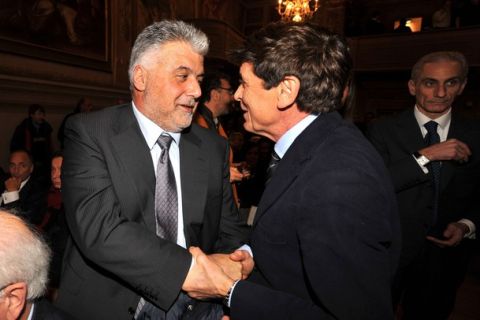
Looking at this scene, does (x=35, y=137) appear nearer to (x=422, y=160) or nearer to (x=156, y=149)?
(x=156, y=149)

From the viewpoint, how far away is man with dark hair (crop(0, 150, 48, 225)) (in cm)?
319

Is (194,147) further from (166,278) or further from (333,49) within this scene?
(333,49)

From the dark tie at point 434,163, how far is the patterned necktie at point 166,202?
173 centimetres

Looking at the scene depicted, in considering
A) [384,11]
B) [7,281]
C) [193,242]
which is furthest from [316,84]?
[384,11]

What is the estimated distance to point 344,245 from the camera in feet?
3.05

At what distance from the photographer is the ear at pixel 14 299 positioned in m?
1.16

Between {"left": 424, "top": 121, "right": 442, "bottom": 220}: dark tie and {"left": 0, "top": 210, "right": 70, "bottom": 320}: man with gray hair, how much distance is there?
2.28 metres

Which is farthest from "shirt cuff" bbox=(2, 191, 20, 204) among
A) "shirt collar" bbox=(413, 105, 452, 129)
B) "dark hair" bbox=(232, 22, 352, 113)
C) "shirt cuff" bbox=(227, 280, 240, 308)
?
"shirt collar" bbox=(413, 105, 452, 129)

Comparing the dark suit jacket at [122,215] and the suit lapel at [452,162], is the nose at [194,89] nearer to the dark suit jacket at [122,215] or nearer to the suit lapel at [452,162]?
the dark suit jacket at [122,215]

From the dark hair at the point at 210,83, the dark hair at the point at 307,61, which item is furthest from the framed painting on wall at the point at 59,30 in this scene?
the dark hair at the point at 307,61

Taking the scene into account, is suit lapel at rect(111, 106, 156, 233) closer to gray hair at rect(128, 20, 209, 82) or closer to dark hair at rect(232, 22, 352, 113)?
gray hair at rect(128, 20, 209, 82)

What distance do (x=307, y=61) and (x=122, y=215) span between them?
3.44 feet

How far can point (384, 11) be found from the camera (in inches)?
558

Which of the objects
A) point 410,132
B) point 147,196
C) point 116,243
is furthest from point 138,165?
point 410,132
